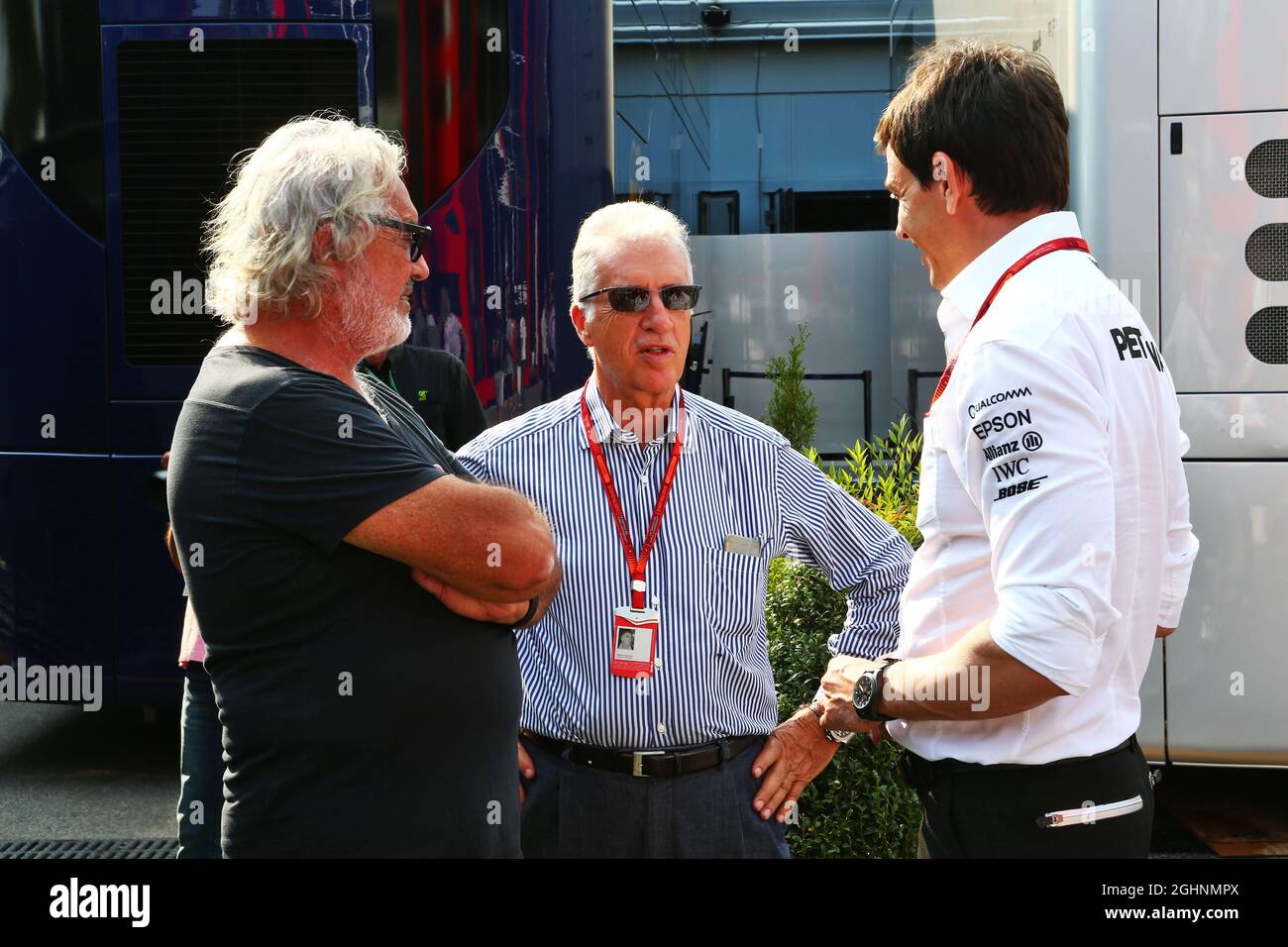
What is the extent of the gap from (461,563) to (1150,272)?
3501 mm

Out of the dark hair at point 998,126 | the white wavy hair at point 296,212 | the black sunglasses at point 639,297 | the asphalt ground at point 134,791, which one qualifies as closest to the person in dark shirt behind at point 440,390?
the black sunglasses at point 639,297

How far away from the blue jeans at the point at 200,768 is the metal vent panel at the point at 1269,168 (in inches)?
149

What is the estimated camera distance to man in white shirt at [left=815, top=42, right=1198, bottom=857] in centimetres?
173

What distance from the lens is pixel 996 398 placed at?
1.78 m

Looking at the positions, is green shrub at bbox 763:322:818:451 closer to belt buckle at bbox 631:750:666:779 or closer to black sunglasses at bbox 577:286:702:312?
black sunglasses at bbox 577:286:702:312

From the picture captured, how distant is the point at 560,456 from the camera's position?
2.58 m

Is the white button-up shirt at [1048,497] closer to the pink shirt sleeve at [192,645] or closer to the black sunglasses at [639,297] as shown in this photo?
the black sunglasses at [639,297]

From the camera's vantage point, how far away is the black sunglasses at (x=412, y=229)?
202cm

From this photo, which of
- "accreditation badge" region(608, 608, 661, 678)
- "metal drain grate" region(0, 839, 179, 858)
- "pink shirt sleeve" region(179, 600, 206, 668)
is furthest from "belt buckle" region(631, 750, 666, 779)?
"metal drain grate" region(0, 839, 179, 858)

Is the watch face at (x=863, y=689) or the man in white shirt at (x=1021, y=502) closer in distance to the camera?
the man in white shirt at (x=1021, y=502)

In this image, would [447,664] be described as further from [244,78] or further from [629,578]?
[244,78]

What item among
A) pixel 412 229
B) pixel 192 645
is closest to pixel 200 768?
pixel 192 645

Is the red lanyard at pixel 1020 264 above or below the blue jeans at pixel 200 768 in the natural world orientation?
above
